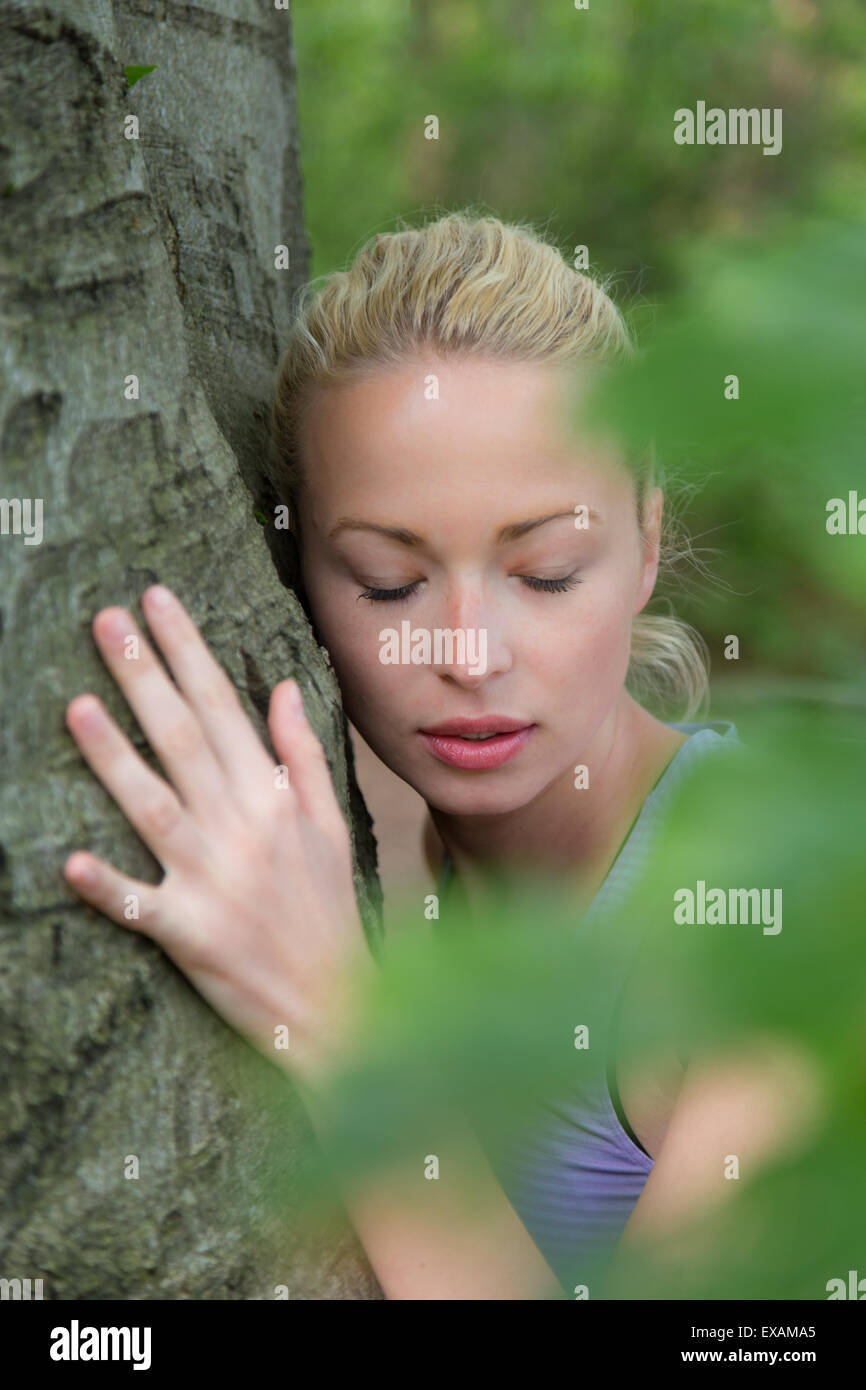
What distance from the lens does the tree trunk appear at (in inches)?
40.3

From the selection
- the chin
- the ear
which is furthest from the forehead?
the chin

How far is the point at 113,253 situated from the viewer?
42.9 inches

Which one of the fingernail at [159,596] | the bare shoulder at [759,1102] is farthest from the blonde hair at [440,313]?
the bare shoulder at [759,1102]

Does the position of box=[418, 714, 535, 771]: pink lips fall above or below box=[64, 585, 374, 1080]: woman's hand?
above

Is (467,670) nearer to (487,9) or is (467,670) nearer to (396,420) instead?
(396,420)

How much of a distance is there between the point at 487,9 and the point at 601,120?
109 cm

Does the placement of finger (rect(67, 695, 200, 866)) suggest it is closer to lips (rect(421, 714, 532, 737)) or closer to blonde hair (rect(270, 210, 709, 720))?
lips (rect(421, 714, 532, 737))

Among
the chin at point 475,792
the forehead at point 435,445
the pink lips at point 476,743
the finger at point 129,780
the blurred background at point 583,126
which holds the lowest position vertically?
the finger at point 129,780

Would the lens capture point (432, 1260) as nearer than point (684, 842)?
No

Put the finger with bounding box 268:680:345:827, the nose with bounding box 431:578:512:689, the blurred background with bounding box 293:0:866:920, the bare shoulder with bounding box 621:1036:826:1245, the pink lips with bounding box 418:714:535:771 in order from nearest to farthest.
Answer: the bare shoulder with bounding box 621:1036:826:1245
the finger with bounding box 268:680:345:827
the nose with bounding box 431:578:512:689
the pink lips with bounding box 418:714:535:771
the blurred background with bounding box 293:0:866:920

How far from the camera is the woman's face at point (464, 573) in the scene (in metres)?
1.49

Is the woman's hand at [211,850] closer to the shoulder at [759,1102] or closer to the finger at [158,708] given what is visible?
the finger at [158,708]

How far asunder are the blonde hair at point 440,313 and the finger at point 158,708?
70cm
